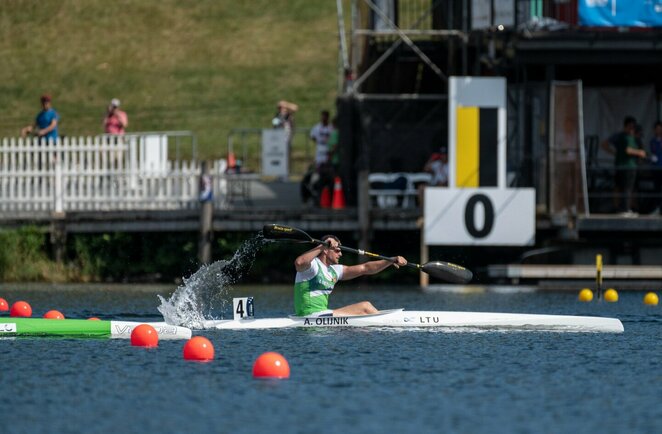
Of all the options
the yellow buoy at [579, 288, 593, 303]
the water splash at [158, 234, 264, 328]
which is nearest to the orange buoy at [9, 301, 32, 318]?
the water splash at [158, 234, 264, 328]

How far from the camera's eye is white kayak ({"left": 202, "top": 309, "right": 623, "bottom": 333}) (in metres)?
20.2

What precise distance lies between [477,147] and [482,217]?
1.38 meters

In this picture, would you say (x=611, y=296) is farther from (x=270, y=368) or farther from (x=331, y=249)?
(x=270, y=368)

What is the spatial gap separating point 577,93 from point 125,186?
8966mm

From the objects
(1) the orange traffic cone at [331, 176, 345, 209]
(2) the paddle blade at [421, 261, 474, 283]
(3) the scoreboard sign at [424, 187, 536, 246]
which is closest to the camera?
(2) the paddle blade at [421, 261, 474, 283]

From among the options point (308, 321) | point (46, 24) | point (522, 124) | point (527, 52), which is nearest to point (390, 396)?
point (308, 321)

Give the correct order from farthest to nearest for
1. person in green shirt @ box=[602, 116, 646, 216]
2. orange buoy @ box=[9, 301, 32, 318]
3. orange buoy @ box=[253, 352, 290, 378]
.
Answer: person in green shirt @ box=[602, 116, 646, 216] → orange buoy @ box=[9, 301, 32, 318] → orange buoy @ box=[253, 352, 290, 378]

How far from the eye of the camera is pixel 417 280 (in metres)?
30.5

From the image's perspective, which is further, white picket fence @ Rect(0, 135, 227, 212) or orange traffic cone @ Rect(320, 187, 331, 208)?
orange traffic cone @ Rect(320, 187, 331, 208)

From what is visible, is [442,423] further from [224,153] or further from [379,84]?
[224,153]

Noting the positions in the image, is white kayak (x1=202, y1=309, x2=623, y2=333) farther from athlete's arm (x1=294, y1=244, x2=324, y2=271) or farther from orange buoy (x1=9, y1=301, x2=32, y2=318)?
orange buoy (x1=9, y1=301, x2=32, y2=318)

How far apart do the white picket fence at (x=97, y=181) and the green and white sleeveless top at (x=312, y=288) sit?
1009 centimetres

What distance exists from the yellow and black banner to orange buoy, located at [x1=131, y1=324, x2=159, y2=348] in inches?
431

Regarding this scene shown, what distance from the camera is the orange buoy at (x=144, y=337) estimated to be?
18.5m
